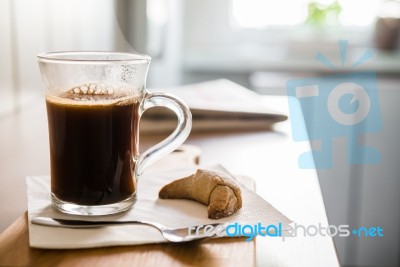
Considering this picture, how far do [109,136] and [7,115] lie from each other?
626 millimetres

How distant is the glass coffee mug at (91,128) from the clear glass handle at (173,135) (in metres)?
0.02

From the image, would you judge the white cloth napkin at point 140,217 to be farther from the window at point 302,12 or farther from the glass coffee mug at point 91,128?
the window at point 302,12

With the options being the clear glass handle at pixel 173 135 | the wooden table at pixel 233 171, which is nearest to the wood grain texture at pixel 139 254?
the wooden table at pixel 233 171

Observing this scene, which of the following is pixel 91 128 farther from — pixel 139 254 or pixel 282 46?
pixel 282 46

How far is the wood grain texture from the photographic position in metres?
0.48

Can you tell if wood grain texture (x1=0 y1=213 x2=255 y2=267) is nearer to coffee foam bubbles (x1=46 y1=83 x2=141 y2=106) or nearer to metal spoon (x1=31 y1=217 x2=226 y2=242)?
metal spoon (x1=31 y1=217 x2=226 y2=242)

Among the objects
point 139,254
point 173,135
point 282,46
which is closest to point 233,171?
point 173,135

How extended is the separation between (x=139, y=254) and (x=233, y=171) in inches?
13.3

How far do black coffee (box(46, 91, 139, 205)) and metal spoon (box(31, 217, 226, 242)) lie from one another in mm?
30

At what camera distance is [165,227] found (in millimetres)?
540

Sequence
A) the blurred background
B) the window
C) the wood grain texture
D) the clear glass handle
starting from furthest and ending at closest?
the window < the blurred background < the clear glass handle < the wood grain texture

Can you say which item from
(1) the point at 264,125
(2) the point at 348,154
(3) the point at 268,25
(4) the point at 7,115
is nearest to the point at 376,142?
(2) the point at 348,154

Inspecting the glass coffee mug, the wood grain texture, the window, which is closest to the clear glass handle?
the glass coffee mug

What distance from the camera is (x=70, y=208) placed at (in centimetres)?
58
